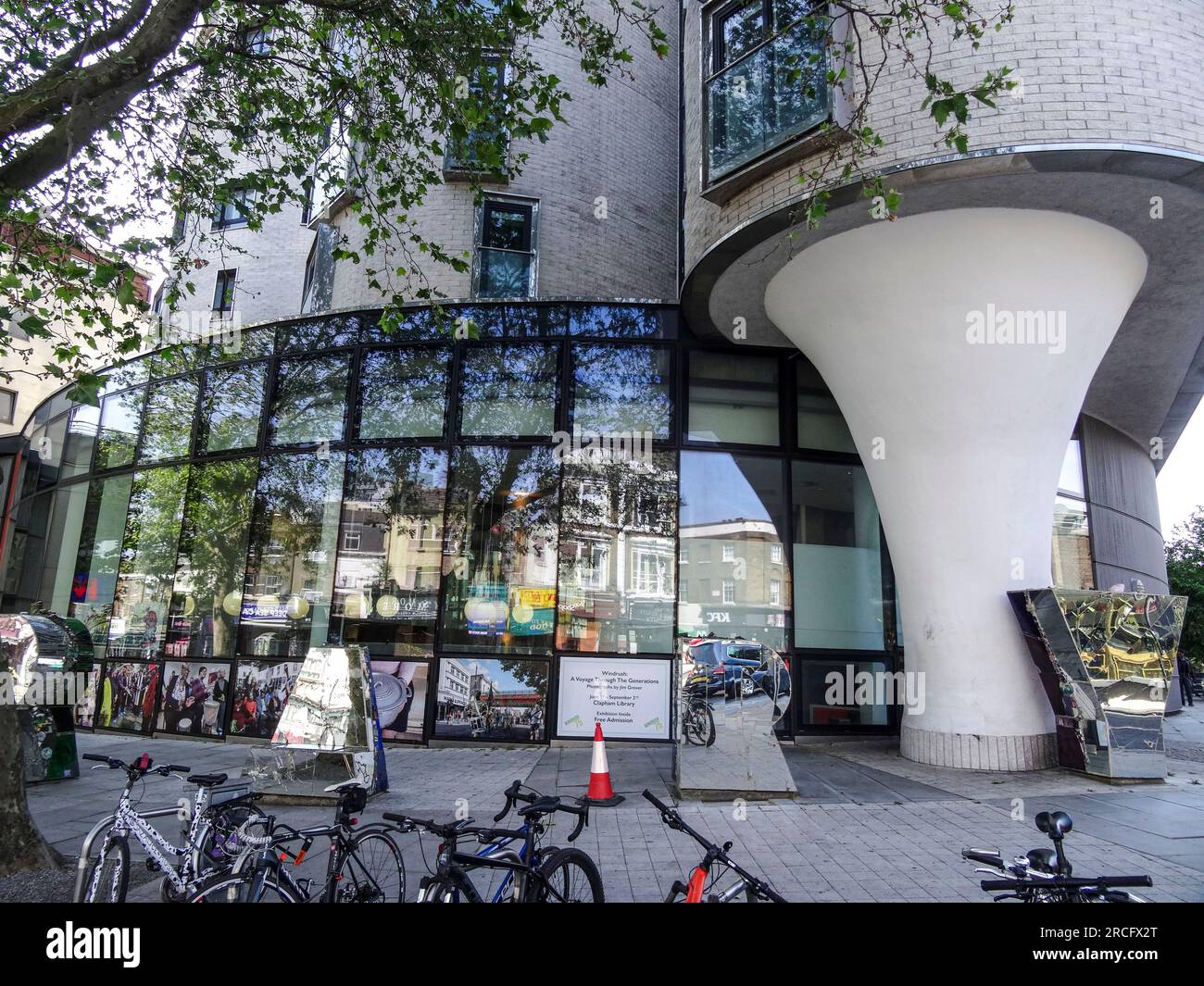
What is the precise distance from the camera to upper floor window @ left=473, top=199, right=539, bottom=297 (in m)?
12.6

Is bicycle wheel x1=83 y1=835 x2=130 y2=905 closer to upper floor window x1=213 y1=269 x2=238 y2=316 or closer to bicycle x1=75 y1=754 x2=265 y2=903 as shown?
bicycle x1=75 y1=754 x2=265 y2=903

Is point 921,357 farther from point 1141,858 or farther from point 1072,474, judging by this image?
point 1072,474

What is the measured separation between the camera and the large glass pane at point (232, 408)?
12.5m

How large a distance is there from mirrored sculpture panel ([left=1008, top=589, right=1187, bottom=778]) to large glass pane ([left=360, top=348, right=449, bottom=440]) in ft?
29.1

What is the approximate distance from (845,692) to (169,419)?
12731mm

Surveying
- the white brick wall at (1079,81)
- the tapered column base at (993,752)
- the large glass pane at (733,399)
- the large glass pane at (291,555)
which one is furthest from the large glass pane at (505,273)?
the tapered column base at (993,752)

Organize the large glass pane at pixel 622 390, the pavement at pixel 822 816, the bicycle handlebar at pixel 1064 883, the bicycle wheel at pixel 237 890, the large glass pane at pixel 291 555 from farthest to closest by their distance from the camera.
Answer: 1. the large glass pane at pixel 622 390
2. the large glass pane at pixel 291 555
3. the pavement at pixel 822 816
4. the bicycle wheel at pixel 237 890
5. the bicycle handlebar at pixel 1064 883

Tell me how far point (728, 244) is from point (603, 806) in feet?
22.4

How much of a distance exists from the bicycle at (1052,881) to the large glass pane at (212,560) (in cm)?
1142

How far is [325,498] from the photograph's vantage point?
11734 mm

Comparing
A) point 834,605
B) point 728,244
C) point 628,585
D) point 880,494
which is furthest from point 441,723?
point 728,244

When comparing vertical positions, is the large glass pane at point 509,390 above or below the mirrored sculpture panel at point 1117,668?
above

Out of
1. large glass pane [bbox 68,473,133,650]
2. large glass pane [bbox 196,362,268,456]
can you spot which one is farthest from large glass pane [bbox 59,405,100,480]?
large glass pane [bbox 196,362,268,456]

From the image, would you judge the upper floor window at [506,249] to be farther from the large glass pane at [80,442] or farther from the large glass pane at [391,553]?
the large glass pane at [80,442]
